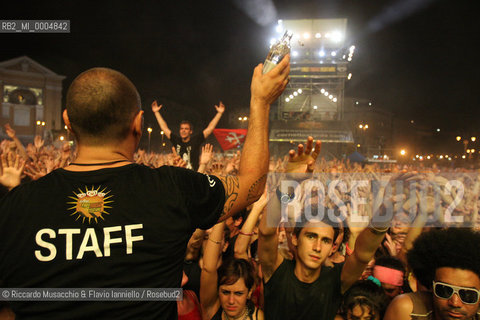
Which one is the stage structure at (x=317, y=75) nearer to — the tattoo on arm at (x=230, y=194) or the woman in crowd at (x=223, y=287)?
the woman in crowd at (x=223, y=287)

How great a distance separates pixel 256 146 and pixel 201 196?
0.39 m

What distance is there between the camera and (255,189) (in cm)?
169

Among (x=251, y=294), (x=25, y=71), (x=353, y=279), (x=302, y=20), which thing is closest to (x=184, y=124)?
(x=251, y=294)

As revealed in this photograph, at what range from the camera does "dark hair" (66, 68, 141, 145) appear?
1495 mm

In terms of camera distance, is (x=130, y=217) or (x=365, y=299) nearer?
(x=130, y=217)

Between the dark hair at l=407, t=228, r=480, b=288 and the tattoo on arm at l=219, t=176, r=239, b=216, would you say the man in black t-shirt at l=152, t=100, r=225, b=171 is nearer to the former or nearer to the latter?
the dark hair at l=407, t=228, r=480, b=288

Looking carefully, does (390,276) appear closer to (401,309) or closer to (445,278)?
(401,309)

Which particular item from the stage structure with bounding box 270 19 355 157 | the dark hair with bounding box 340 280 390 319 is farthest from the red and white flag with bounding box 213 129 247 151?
the stage structure with bounding box 270 19 355 157

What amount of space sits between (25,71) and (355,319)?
6884 cm

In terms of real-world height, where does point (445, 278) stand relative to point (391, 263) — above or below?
above

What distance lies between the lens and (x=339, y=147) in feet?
104

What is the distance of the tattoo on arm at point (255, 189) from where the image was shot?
1667 millimetres

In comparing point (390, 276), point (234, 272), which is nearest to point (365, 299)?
point (390, 276)

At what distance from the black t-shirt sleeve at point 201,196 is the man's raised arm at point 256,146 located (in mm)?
56
